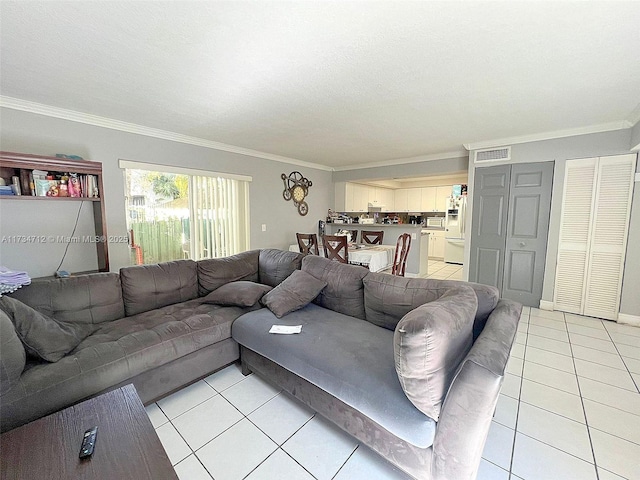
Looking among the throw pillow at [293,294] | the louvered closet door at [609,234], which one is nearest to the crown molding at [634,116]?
the louvered closet door at [609,234]

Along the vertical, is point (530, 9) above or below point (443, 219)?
above

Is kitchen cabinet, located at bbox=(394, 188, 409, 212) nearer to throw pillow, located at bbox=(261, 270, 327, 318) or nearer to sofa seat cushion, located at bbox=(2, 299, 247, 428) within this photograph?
throw pillow, located at bbox=(261, 270, 327, 318)

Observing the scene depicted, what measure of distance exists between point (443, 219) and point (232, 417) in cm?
727

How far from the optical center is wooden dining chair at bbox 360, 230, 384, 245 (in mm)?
5181

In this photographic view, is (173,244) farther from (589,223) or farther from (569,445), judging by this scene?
(589,223)

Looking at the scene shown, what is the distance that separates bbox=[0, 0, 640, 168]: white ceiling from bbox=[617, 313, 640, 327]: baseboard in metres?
2.26

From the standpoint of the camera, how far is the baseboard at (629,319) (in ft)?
11.0

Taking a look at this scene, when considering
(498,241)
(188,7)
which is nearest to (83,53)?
(188,7)

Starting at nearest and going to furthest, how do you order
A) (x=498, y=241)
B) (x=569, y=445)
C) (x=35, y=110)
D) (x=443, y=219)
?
1. (x=569, y=445)
2. (x=35, y=110)
3. (x=498, y=241)
4. (x=443, y=219)

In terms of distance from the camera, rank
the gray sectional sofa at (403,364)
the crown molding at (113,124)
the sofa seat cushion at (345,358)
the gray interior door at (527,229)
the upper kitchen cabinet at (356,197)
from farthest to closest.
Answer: the upper kitchen cabinet at (356,197) < the gray interior door at (527,229) < the crown molding at (113,124) < the sofa seat cushion at (345,358) < the gray sectional sofa at (403,364)

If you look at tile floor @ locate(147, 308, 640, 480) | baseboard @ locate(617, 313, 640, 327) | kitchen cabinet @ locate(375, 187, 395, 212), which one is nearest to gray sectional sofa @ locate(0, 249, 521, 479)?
tile floor @ locate(147, 308, 640, 480)

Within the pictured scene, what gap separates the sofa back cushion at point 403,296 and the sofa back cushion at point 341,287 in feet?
0.31

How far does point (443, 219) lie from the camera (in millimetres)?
7680

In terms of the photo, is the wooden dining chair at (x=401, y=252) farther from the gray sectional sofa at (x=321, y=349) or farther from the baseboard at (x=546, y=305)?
the baseboard at (x=546, y=305)
